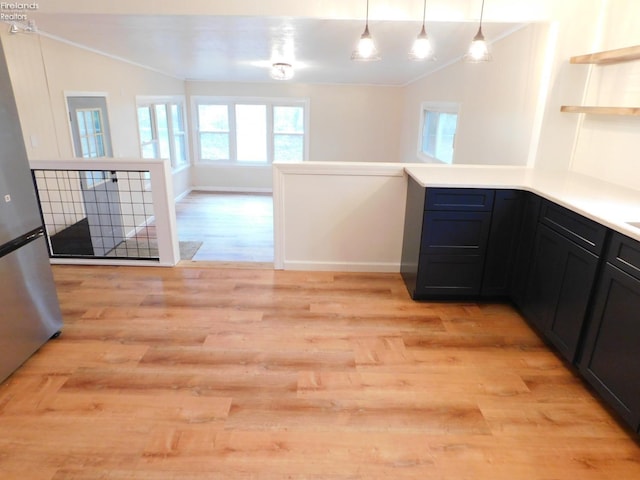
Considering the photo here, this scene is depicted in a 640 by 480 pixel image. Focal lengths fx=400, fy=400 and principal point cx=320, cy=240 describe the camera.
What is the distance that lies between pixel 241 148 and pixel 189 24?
555 cm

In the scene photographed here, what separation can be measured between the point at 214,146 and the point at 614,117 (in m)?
7.44

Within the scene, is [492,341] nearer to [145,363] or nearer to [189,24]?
[145,363]

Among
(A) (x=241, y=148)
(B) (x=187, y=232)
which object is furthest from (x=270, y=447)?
(A) (x=241, y=148)

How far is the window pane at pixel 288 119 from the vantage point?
27.2ft

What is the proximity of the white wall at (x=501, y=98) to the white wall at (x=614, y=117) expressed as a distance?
1.15 feet

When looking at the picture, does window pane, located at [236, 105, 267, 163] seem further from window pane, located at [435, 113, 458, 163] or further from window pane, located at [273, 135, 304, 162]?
window pane, located at [435, 113, 458, 163]

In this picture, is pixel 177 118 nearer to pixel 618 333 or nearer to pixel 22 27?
pixel 22 27

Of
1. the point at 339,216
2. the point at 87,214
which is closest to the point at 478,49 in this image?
the point at 339,216

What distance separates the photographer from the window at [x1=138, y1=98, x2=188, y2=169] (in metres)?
6.41

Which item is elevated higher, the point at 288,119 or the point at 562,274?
the point at 288,119

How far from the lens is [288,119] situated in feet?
27.5

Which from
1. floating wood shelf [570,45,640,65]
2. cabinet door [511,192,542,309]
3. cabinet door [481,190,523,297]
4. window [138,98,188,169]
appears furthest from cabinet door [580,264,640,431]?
window [138,98,188,169]

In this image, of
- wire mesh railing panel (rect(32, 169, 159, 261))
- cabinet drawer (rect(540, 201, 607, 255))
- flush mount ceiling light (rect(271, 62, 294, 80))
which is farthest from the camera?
flush mount ceiling light (rect(271, 62, 294, 80))

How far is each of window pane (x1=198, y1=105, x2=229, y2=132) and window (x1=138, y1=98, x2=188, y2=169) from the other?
1.48 feet
